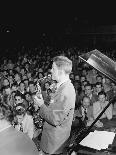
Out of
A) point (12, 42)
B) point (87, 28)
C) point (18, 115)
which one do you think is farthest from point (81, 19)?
point (18, 115)

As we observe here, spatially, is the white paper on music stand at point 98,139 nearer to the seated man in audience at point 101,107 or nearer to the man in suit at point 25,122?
the man in suit at point 25,122

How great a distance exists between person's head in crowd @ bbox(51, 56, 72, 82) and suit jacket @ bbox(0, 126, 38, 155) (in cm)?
133

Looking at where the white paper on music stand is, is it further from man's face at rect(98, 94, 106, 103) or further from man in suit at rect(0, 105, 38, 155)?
man's face at rect(98, 94, 106, 103)

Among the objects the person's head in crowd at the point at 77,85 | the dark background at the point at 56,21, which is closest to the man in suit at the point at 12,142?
the person's head in crowd at the point at 77,85

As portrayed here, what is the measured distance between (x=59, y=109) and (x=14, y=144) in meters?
1.35

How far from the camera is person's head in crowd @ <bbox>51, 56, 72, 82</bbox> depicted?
2871 millimetres

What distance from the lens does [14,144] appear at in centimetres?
148

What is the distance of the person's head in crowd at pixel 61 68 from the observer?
2.87m

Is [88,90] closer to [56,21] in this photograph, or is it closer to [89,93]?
[89,93]

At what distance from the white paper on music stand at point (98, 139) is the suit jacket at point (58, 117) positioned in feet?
1.07

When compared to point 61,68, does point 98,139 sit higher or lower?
lower

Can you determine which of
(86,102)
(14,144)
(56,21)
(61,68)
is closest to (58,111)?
(61,68)

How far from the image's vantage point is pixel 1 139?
4.76 ft

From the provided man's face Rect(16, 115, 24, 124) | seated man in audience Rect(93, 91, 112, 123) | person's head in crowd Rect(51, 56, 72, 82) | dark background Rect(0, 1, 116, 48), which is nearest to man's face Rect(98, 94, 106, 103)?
seated man in audience Rect(93, 91, 112, 123)
